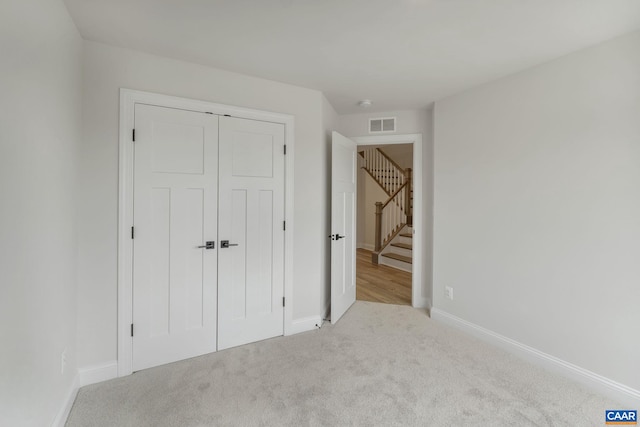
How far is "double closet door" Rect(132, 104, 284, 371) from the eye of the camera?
212cm

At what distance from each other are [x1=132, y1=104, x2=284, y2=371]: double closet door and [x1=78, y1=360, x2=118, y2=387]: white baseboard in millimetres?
145

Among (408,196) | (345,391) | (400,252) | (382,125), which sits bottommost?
(345,391)

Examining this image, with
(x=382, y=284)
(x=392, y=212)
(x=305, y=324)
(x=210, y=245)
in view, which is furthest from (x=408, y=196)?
(x=210, y=245)

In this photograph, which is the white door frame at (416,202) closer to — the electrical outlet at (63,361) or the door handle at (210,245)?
the door handle at (210,245)

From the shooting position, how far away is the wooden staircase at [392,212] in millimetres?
5695

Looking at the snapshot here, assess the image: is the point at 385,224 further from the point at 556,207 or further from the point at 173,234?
the point at 173,234

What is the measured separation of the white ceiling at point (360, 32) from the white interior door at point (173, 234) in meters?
0.53

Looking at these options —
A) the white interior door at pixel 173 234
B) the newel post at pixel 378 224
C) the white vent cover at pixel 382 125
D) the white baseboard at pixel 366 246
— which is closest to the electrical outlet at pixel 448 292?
the white vent cover at pixel 382 125

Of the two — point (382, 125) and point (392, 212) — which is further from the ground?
point (382, 125)

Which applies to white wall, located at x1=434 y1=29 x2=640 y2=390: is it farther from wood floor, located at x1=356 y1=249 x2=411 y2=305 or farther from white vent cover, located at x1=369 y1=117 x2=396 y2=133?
wood floor, located at x1=356 y1=249 x2=411 y2=305

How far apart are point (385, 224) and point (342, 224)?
11.9 feet

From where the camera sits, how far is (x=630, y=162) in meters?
1.81

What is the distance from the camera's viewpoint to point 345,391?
6.15 ft

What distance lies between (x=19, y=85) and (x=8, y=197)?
18.8 inches
